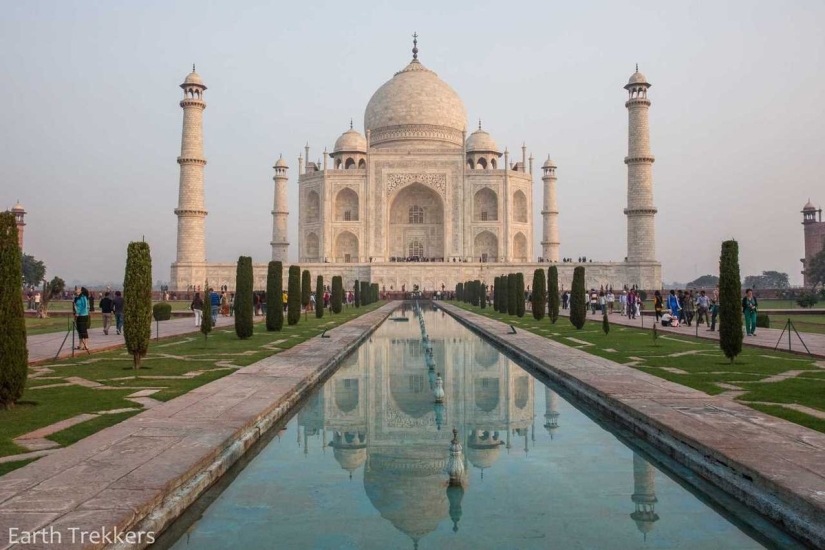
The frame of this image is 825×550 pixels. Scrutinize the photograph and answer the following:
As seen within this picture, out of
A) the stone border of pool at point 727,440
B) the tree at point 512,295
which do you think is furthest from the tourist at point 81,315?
the tree at point 512,295

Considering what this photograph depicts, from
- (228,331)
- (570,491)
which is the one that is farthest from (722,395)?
(228,331)

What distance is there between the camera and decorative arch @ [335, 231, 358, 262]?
1538 inches

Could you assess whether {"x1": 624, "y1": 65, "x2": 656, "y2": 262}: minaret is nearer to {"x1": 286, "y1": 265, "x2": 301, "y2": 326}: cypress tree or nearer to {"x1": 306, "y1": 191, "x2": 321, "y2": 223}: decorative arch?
{"x1": 306, "y1": 191, "x2": 321, "y2": 223}: decorative arch

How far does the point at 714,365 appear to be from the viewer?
781cm

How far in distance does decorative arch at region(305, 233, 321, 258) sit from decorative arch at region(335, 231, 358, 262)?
1.14 metres

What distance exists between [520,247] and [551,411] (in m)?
34.5

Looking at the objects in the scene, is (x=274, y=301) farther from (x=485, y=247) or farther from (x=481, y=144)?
(x=481, y=144)

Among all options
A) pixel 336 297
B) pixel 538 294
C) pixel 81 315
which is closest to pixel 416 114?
pixel 336 297

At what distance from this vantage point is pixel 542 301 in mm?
16984

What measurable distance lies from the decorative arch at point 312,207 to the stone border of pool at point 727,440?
33568mm

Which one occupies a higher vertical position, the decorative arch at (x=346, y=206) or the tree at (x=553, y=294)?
the decorative arch at (x=346, y=206)

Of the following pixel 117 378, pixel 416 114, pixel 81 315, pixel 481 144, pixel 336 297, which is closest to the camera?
pixel 117 378

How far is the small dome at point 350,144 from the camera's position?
41.2m

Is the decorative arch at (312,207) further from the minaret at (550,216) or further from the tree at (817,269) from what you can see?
the tree at (817,269)
